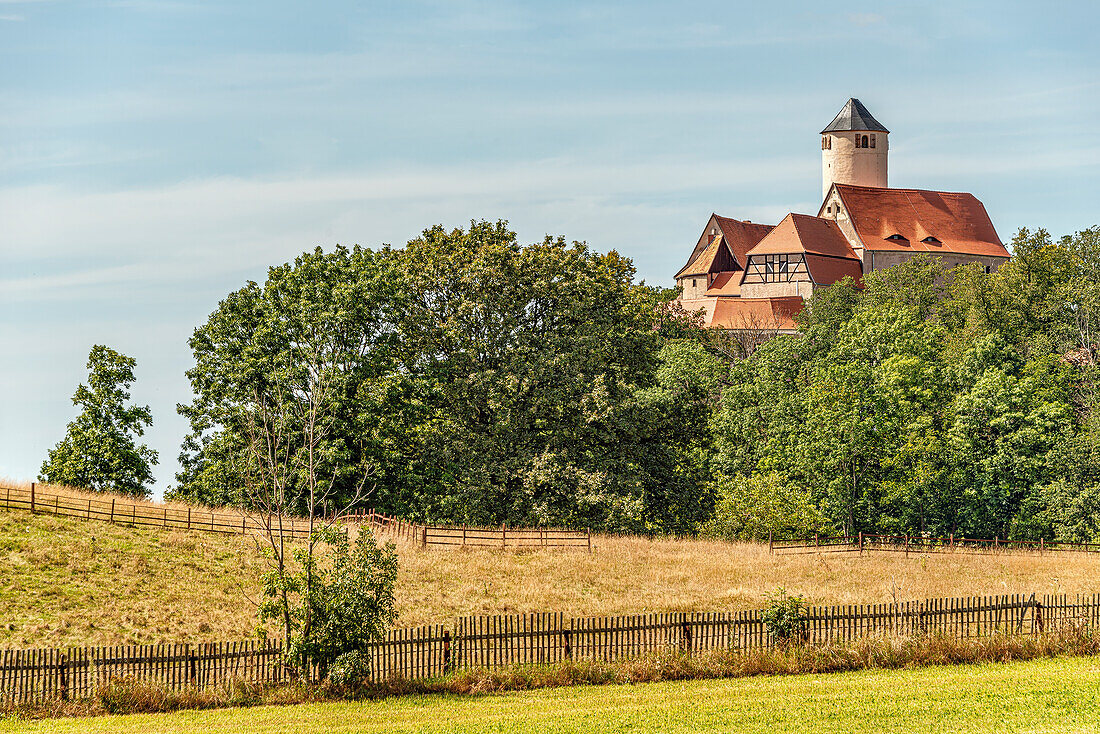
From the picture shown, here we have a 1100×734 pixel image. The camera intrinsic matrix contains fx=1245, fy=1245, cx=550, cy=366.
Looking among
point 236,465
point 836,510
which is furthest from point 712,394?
point 236,465

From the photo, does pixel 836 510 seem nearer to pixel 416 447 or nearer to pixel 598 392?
pixel 598 392

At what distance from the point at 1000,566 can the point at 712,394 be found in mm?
30889

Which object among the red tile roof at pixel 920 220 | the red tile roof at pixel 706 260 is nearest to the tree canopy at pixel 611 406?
the red tile roof at pixel 920 220

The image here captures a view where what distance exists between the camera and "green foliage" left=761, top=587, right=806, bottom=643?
27.0 meters

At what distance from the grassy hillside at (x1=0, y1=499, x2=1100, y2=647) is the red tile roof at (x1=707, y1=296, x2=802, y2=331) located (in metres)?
55.8

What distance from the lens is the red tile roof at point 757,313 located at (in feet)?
336

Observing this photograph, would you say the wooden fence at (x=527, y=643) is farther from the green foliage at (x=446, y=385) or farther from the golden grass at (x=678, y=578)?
the green foliage at (x=446, y=385)

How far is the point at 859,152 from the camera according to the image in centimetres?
13675

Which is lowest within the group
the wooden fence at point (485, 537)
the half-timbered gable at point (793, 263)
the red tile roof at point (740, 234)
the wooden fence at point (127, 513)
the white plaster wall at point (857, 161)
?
the wooden fence at point (485, 537)

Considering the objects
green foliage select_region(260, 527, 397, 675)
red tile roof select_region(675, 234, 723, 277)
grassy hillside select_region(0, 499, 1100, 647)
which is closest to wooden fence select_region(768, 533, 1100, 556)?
grassy hillside select_region(0, 499, 1100, 647)

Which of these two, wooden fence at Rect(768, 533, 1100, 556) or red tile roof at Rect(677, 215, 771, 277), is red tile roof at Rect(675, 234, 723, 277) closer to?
red tile roof at Rect(677, 215, 771, 277)

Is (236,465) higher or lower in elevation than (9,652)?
higher

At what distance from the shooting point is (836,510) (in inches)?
2643

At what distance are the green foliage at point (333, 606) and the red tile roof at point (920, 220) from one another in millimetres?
101330
